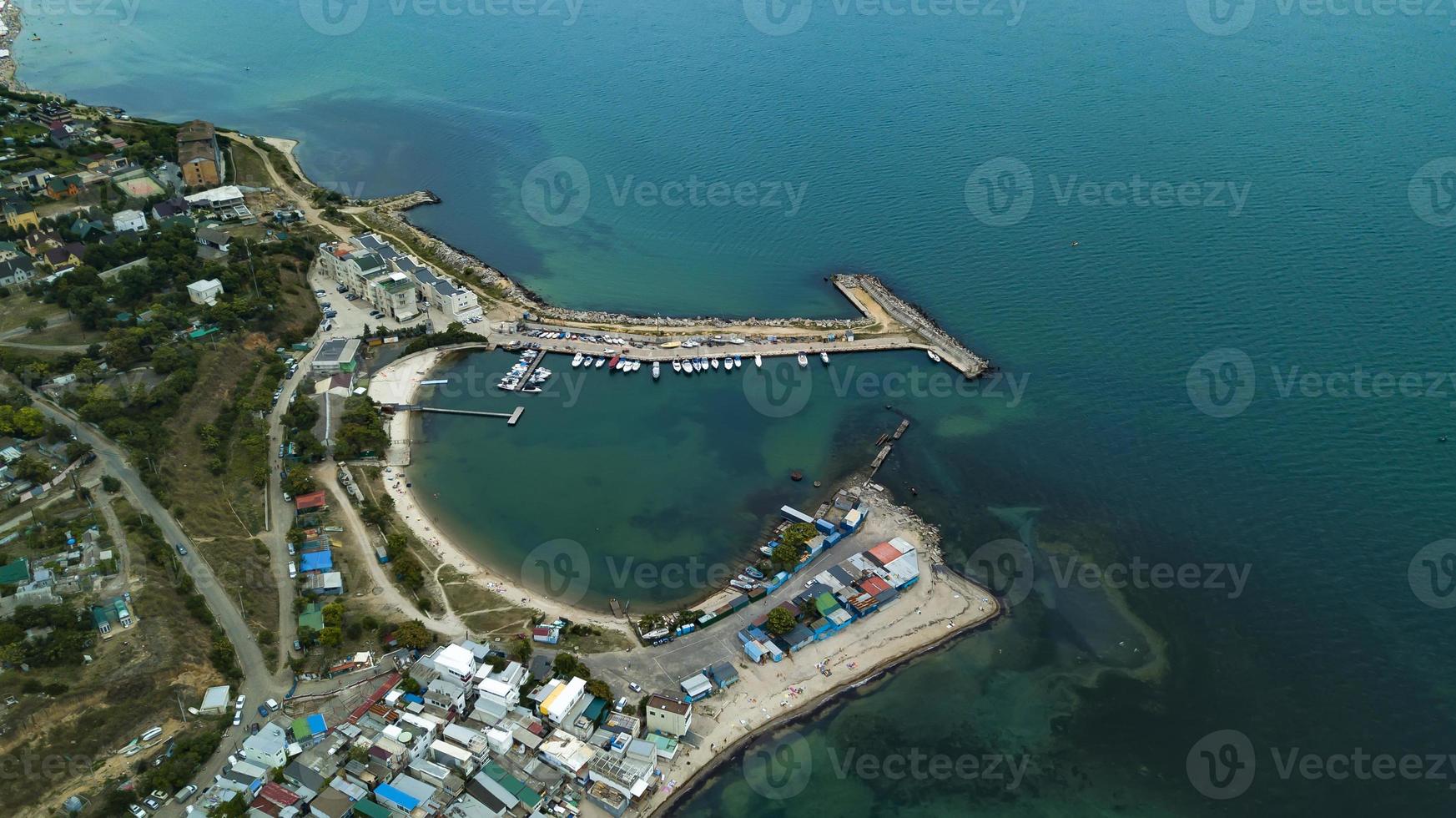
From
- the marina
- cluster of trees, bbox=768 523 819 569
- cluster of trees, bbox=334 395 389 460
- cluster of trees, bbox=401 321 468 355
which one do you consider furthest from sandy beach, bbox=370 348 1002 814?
the marina

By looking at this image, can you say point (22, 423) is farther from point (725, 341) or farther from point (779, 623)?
point (725, 341)

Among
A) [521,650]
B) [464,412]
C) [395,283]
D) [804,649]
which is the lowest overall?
[521,650]

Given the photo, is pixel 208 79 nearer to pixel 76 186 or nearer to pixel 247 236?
pixel 76 186

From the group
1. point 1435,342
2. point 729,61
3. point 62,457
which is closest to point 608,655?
point 62,457

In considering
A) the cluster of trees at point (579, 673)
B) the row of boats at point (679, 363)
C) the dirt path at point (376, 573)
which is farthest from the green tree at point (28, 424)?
the cluster of trees at point (579, 673)

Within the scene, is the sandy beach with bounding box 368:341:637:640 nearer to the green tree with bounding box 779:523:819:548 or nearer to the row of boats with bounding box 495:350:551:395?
the row of boats with bounding box 495:350:551:395

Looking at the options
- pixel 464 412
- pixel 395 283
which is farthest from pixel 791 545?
pixel 395 283
